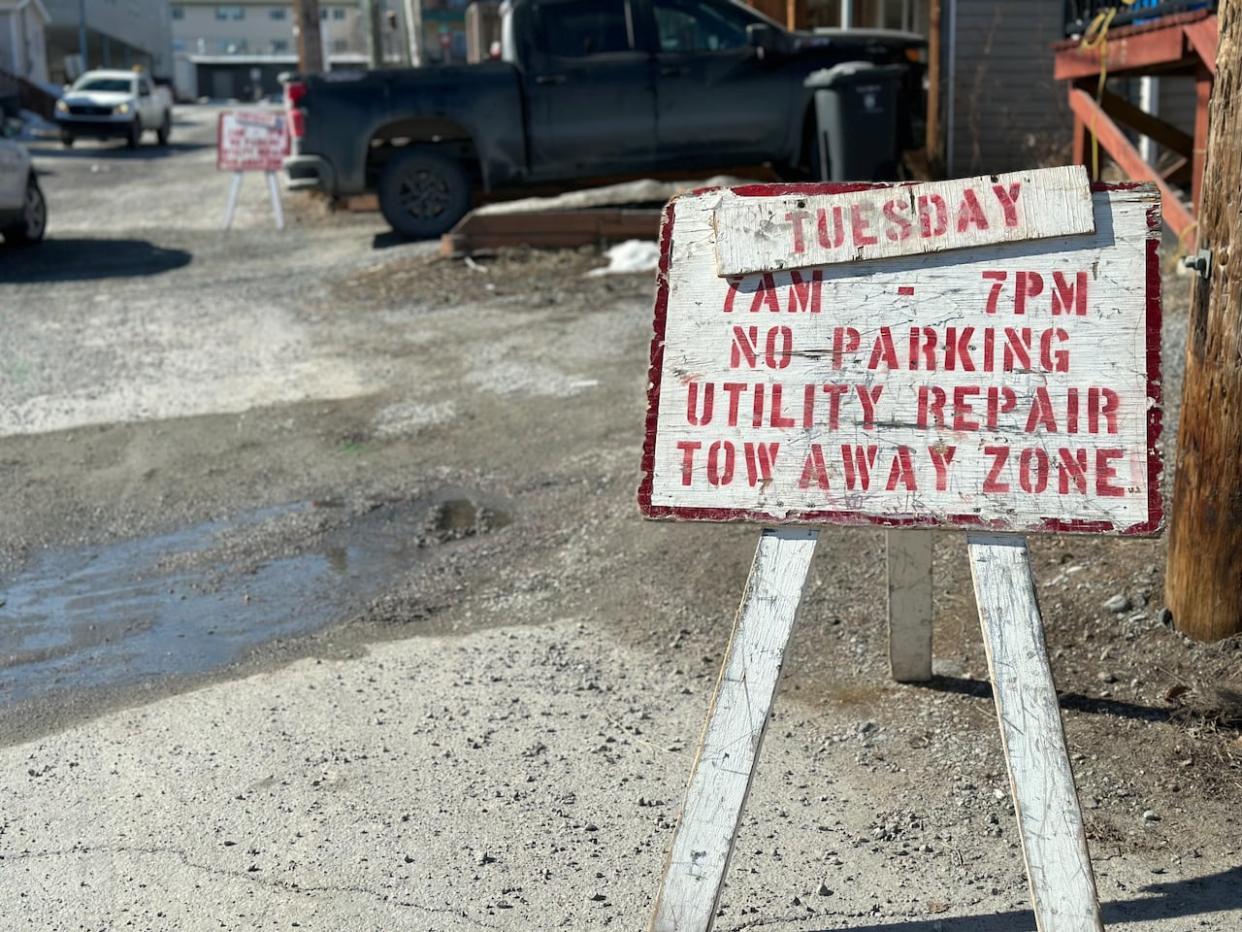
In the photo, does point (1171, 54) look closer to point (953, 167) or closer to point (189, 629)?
point (189, 629)

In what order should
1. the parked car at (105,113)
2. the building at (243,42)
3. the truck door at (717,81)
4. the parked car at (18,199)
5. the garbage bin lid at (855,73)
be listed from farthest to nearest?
the building at (243,42) → the parked car at (105,113) → the parked car at (18,199) → the truck door at (717,81) → the garbage bin lid at (855,73)

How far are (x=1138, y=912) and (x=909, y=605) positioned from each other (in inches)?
46.7

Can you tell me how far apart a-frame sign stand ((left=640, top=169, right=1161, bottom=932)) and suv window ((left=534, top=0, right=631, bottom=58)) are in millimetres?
10922

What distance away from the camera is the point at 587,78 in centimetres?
1355

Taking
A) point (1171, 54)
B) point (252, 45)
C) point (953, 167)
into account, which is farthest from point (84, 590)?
point (252, 45)

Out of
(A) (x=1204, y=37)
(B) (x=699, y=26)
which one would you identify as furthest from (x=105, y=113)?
(A) (x=1204, y=37)

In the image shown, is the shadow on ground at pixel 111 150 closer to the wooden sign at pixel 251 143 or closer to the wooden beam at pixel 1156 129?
the wooden sign at pixel 251 143

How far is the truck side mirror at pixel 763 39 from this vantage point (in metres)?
13.2

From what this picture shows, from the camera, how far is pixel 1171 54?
785 centimetres

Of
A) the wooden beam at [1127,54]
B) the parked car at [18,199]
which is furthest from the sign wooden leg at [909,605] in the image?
the parked car at [18,199]

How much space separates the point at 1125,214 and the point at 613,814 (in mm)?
1877

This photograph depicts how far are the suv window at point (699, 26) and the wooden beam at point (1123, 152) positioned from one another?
4.20 metres

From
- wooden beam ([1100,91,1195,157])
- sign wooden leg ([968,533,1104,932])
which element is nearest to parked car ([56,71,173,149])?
wooden beam ([1100,91,1195,157])

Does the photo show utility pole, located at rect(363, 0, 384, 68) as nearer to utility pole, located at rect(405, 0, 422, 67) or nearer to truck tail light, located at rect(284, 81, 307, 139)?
utility pole, located at rect(405, 0, 422, 67)
